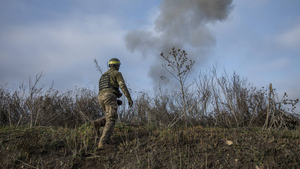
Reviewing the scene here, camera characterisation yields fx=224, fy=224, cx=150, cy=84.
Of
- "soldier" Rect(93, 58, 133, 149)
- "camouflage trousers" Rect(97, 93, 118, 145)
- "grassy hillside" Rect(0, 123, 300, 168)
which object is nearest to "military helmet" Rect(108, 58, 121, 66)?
"soldier" Rect(93, 58, 133, 149)

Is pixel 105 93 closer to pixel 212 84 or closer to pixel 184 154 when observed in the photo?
pixel 184 154

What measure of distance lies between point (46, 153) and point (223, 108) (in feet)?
24.0

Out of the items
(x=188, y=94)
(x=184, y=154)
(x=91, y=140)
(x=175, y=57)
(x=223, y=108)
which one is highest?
(x=175, y=57)

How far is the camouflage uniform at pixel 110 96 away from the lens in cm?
618

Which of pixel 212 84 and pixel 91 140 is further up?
pixel 212 84

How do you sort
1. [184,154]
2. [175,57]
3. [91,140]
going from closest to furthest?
[184,154] → [91,140] → [175,57]

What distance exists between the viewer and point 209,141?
256 inches

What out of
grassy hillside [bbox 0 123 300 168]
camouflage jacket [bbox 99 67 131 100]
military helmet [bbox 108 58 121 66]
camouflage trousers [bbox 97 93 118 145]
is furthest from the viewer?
military helmet [bbox 108 58 121 66]

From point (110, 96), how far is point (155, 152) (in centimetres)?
196

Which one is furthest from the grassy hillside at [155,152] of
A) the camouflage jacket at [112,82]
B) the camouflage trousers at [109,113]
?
the camouflage jacket at [112,82]

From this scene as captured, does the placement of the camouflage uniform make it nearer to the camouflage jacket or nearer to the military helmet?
the camouflage jacket

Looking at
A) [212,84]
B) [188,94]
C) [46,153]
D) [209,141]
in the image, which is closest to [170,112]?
[188,94]

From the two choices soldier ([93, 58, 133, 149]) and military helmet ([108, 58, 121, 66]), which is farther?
military helmet ([108, 58, 121, 66])

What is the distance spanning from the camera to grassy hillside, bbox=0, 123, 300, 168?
5.60 m
